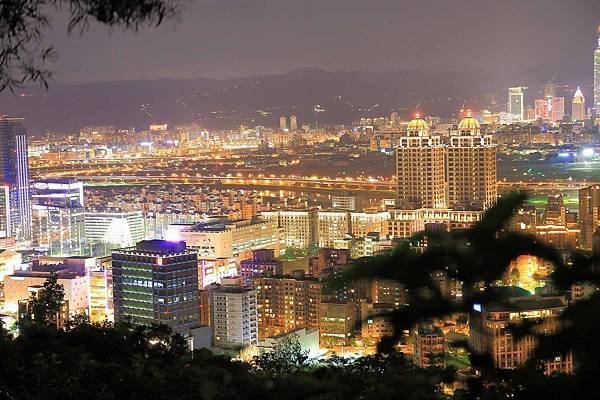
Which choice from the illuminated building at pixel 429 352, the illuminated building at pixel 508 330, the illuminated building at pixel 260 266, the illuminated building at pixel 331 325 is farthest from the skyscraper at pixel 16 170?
the illuminated building at pixel 508 330

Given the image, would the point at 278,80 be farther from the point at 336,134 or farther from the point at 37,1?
the point at 37,1

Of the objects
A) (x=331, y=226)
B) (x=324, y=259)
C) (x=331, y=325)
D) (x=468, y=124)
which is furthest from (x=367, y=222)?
(x=331, y=325)

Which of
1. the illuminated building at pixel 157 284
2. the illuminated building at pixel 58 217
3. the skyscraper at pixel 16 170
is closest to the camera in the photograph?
the illuminated building at pixel 157 284

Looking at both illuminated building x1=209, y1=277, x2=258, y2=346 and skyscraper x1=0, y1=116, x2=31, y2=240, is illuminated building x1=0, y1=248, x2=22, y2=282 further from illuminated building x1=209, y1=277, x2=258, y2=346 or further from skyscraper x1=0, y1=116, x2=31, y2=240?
illuminated building x1=209, y1=277, x2=258, y2=346

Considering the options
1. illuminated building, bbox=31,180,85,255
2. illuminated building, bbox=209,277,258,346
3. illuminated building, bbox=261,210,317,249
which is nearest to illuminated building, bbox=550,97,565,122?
illuminated building, bbox=261,210,317,249

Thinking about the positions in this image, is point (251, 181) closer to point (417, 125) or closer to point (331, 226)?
point (331, 226)

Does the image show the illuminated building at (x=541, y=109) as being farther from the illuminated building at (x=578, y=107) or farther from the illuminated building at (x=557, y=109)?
the illuminated building at (x=578, y=107)
